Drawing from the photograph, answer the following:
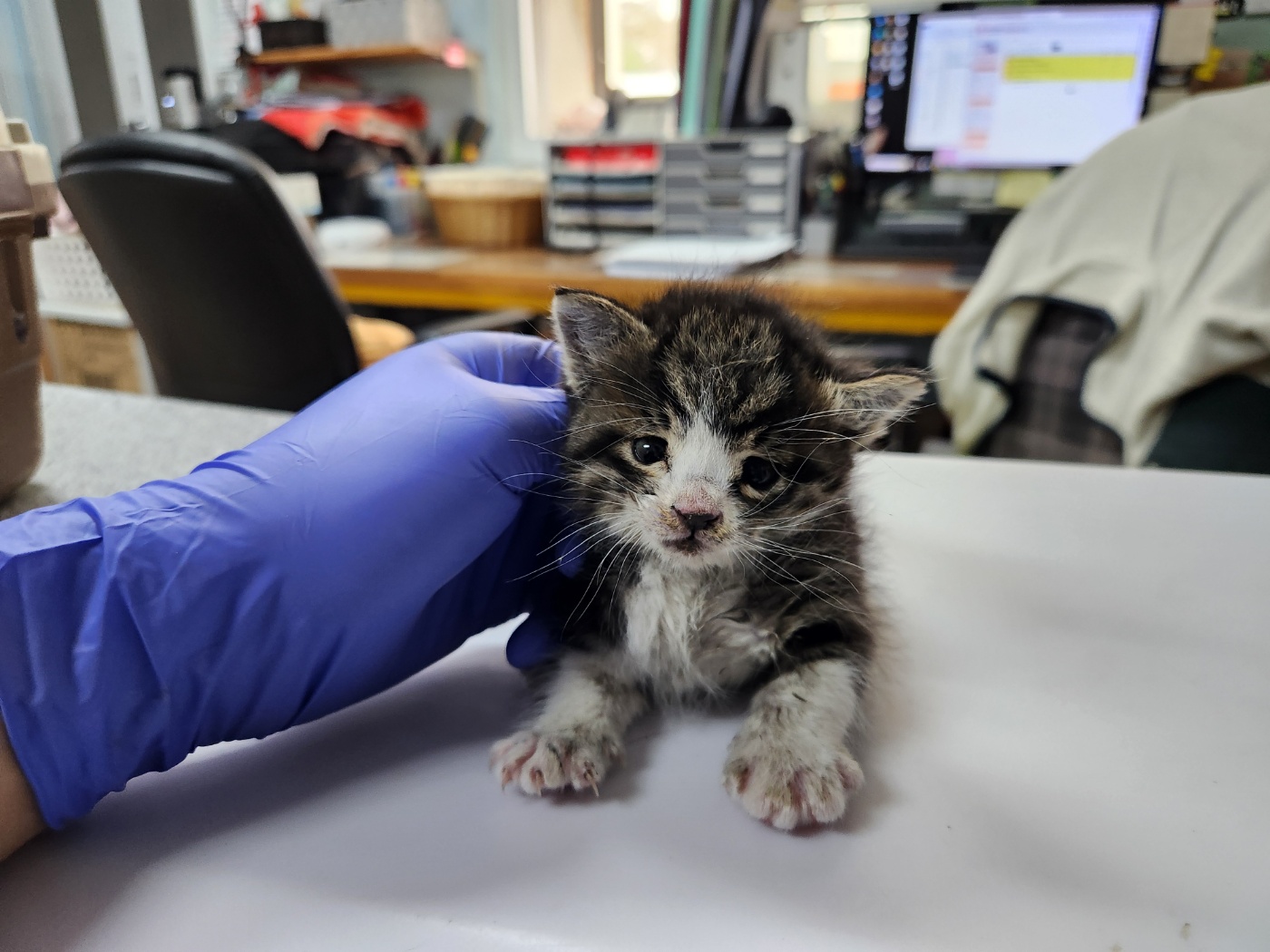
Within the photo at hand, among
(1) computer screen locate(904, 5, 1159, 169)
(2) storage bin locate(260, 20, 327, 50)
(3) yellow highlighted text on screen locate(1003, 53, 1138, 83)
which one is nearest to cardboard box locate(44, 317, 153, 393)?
(2) storage bin locate(260, 20, 327, 50)

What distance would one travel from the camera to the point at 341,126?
2.99 meters

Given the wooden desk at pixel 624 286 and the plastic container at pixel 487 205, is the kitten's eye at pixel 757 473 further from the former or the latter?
the plastic container at pixel 487 205

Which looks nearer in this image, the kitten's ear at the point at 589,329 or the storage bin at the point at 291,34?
the kitten's ear at the point at 589,329

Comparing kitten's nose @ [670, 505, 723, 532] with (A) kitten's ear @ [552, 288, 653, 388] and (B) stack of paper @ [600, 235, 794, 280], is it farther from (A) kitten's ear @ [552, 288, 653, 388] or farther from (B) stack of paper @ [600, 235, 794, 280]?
(B) stack of paper @ [600, 235, 794, 280]

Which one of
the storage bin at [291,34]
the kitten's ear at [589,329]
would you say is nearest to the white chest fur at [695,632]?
the kitten's ear at [589,329]

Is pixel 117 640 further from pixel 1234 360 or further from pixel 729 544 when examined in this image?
pixel 1234 360

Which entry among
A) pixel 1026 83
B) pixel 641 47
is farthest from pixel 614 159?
pixel 1026 83

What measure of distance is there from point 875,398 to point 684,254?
183cm

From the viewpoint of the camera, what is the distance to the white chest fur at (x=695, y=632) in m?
0.80

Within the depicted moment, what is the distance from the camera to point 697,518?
0.75 metres

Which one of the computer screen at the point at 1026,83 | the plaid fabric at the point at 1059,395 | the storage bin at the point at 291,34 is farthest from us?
the storage bin at the point at 291,34

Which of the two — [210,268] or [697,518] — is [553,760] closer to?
[697,518]

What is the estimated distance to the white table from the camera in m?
0.54

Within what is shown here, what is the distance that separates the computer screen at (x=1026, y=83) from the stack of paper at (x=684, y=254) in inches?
22.7
